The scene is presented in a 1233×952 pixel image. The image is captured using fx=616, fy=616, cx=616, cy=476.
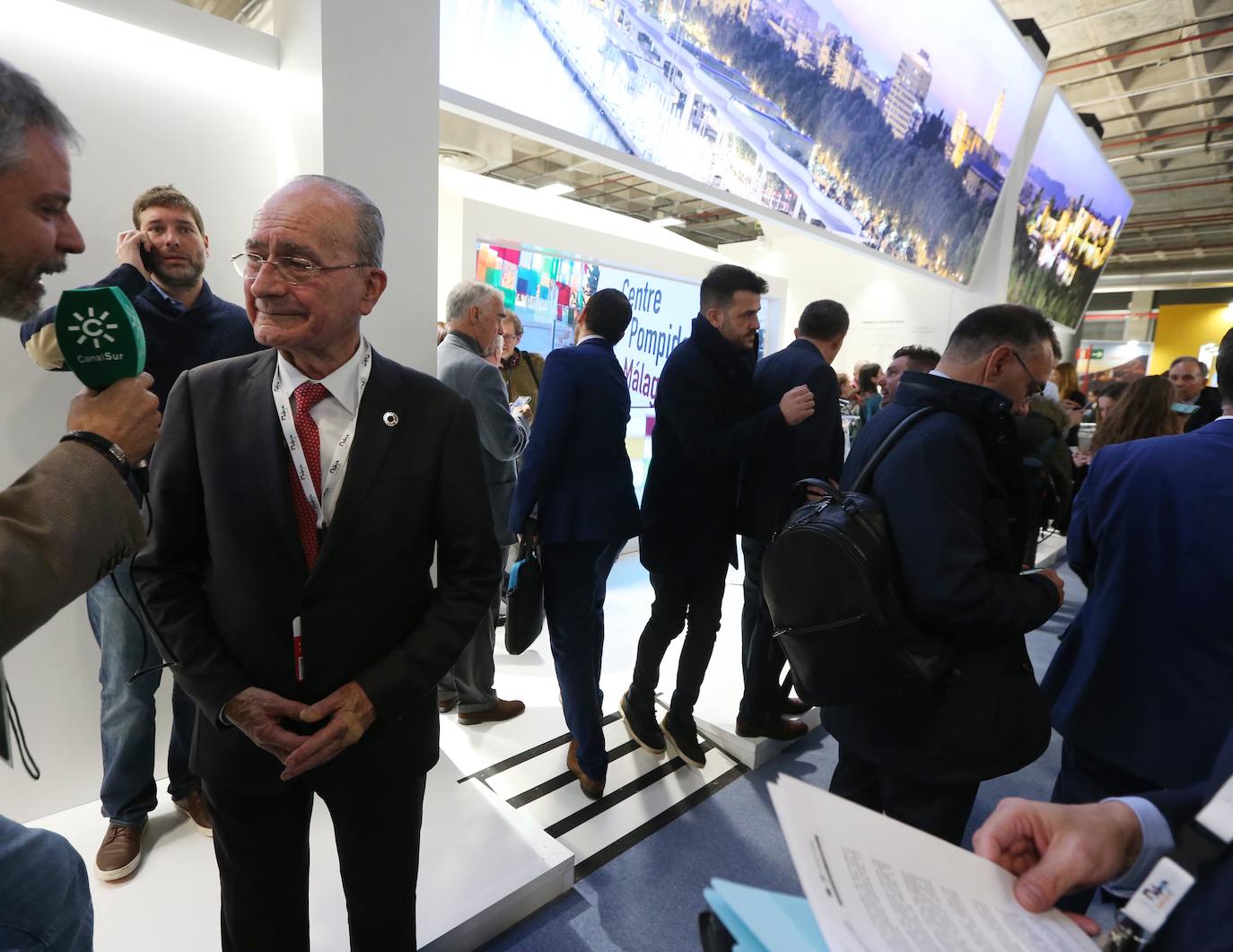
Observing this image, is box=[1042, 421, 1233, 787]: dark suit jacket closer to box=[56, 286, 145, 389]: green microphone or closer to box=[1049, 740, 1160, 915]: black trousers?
box=[1049, 740, 1160, 915]: black trousers

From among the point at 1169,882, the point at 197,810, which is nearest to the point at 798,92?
the point at 1169,882

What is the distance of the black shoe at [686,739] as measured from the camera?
99.3 inches

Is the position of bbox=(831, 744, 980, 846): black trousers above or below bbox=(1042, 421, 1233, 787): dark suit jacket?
below

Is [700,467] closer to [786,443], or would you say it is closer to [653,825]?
[786,443]

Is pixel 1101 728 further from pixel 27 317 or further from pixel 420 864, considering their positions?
pixel 27 317

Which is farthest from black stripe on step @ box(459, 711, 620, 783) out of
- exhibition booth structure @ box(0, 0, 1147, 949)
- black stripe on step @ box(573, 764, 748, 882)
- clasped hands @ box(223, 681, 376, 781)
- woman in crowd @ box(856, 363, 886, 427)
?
woman in crowd @ box(856, 363, 886, 427)

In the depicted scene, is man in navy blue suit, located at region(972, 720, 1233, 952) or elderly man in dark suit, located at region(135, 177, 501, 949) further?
elderly man in dark suit, located at region(135, 177, 501, 949)

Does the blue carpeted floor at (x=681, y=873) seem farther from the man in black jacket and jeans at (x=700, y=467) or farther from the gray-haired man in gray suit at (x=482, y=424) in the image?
the gray-haired man in gray suit at (x=482, y=424)

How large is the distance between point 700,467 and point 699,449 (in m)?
0.11

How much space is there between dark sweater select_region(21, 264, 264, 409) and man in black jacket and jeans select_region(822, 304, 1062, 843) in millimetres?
1805

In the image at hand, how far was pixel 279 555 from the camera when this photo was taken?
1.04m

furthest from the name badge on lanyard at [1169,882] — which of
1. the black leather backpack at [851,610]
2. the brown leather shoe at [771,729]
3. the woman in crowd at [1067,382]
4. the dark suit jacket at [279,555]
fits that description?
the woman in crowd at [1067,382]

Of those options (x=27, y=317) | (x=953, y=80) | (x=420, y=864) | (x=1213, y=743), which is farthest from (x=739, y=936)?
(x=953, y=80)

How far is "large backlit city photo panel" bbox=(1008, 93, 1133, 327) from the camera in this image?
722cm
